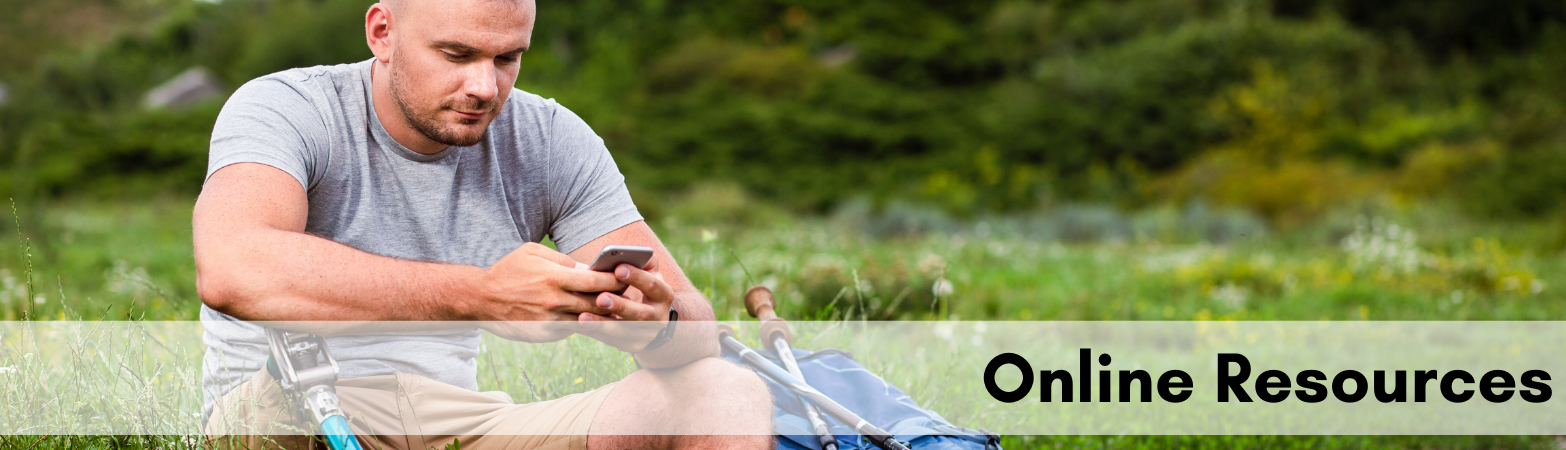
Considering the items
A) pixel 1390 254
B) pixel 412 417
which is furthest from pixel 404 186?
pixel 1390 254

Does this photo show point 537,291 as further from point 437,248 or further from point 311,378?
point 437,248

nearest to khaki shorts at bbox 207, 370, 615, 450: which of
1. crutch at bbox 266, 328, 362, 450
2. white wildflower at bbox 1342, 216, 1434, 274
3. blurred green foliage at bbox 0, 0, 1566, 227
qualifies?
crutch at bbox 266, 328, 362, 450

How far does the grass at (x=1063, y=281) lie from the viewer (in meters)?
3.71

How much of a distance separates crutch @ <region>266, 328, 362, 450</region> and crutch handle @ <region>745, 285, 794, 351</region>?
1.00 meters

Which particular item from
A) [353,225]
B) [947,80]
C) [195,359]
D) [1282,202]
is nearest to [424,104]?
[353,225]

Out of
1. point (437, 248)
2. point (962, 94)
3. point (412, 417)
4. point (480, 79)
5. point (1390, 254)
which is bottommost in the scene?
point (412, 417)

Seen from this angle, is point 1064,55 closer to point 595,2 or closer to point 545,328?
point 595,2

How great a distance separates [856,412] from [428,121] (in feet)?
3.57

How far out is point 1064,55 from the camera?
2486 centimetres

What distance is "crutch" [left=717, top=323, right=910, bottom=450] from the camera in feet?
6.47

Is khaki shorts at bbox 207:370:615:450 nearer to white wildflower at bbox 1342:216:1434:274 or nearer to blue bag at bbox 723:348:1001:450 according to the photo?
blue bag at bbox 723:348:1001:450

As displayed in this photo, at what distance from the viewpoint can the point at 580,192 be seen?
2.09 metres

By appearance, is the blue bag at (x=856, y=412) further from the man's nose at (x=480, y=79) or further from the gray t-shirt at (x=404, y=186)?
the man's nose at (x=480, y=79)
